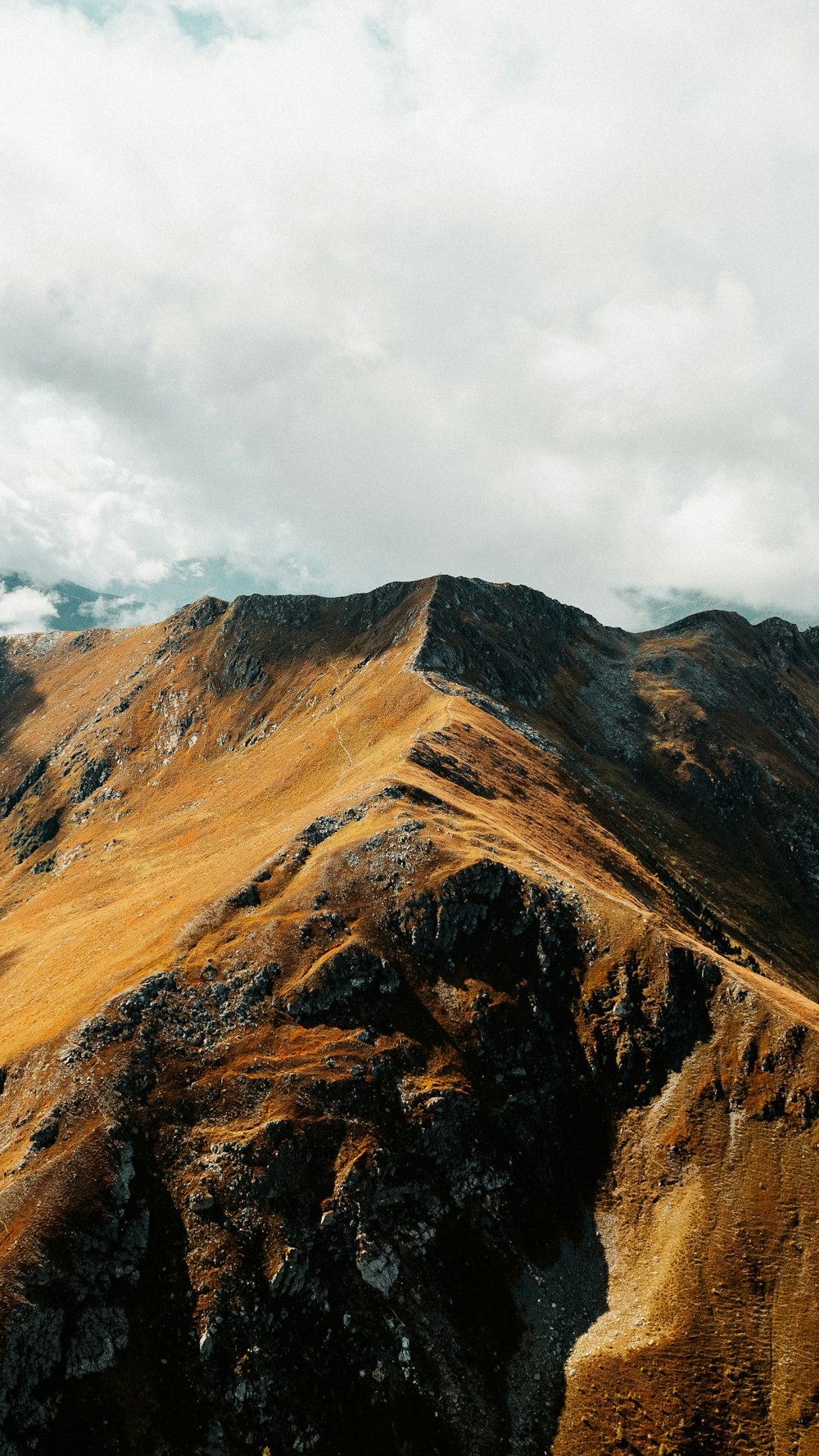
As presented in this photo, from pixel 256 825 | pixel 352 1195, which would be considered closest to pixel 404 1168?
pixel 352 1195

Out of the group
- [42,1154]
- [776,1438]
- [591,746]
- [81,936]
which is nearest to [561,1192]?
[776,1438]

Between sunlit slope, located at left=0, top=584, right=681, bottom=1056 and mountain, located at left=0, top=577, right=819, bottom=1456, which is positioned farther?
sunlit slope, located at left=0, top=584, right=681, bottom=1056

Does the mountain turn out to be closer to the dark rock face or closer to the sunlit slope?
the dark rock face

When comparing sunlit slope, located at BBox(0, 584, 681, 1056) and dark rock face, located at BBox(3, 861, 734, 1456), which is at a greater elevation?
sunlit slope, located at BBox(0, 584, 681, 1056)

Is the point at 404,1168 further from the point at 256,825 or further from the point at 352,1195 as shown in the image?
the point at 256,825

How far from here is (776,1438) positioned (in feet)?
171

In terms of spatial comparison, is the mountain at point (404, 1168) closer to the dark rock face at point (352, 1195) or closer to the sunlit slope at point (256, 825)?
the dark rock face at point (352, 1195)

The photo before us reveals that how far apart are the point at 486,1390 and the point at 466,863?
48.8 m

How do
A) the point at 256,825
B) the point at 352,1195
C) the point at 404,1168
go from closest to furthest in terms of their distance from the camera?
the point at 352,1195 → the point at 404,1168 → the point at 256,825

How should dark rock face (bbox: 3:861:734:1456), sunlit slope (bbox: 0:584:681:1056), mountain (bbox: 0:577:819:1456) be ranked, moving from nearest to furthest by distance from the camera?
dark rock face (bbox: 3:861:734:1456)
mountain (bbox: 0:577:819:1456)
sunlit slope (bbox: 0:584:681:1056)

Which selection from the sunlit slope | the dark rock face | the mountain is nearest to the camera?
the dark rock face

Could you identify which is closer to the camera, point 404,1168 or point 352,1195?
point 352,1195

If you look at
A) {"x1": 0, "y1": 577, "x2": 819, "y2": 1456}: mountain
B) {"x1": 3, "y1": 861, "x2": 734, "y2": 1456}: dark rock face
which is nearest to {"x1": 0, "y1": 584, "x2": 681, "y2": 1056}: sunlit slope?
{"x1": 0, "y1": 577, "x2": 819, "y2": 1456}: mountain

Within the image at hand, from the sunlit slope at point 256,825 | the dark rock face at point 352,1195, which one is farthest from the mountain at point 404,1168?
the sunlit slope at point 256,825
